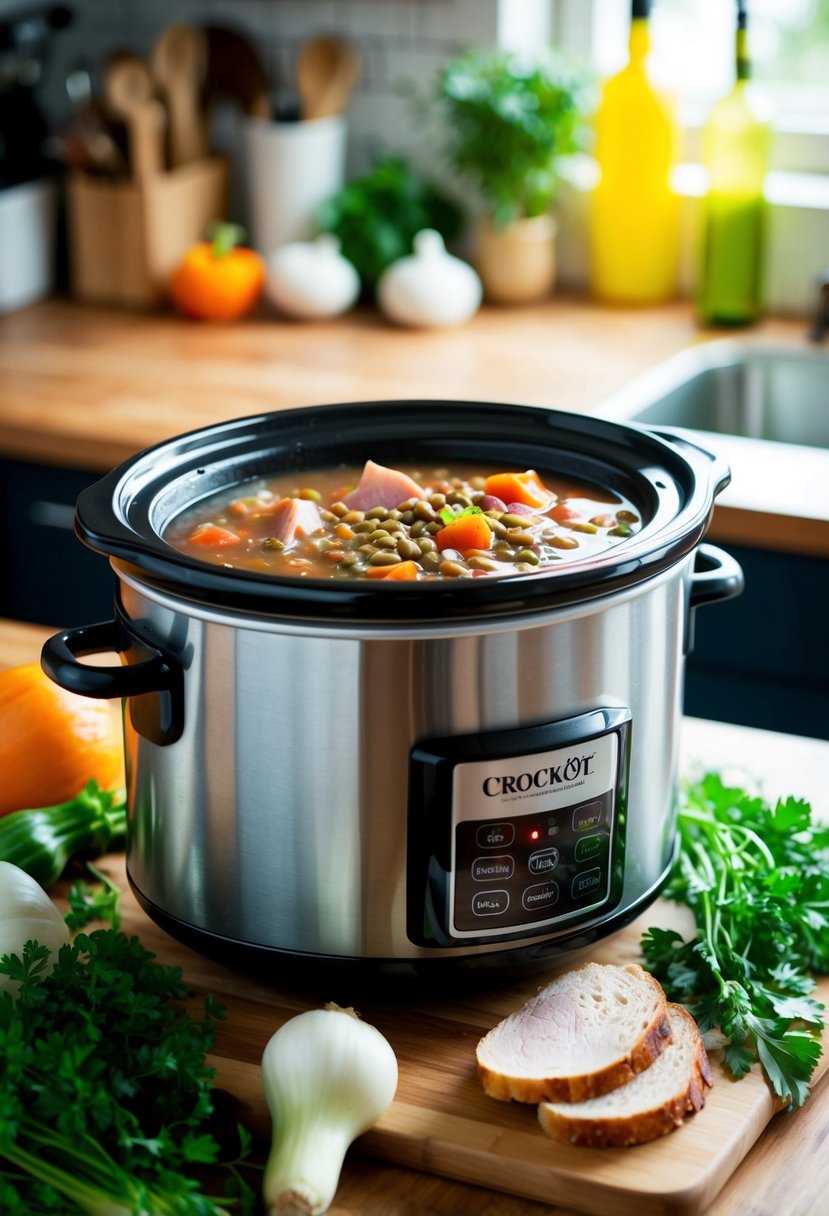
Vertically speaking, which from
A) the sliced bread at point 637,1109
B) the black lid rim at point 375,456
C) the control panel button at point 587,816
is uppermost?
the black lid rim at point 375,456

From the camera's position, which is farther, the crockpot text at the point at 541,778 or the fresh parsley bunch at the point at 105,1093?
the crockpot text at the point at 541,778

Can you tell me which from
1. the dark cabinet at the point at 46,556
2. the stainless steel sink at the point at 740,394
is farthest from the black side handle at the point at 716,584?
the dark cabinet at the point at 46,556

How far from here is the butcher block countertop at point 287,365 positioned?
227cm

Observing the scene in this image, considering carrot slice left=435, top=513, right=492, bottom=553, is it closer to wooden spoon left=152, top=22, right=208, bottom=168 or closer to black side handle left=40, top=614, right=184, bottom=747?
black side handle left=40, top=614, right=184, bottom=747

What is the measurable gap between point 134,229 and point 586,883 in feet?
6.74

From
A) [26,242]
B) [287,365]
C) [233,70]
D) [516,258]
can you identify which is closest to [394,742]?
[287,365]

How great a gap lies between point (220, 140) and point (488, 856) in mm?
2390

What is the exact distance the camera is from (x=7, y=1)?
3.01 m

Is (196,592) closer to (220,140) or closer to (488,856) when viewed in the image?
(488,856)

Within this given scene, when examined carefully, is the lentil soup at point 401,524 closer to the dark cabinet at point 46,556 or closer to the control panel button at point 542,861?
the control panel button at point 542,861

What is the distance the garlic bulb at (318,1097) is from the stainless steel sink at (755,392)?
1699 mm

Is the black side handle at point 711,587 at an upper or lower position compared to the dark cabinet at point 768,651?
upper

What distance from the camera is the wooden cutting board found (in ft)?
3.11

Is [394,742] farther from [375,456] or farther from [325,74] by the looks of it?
[325,74]
